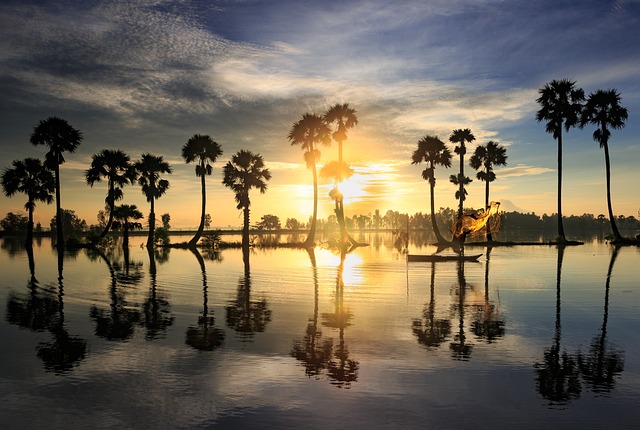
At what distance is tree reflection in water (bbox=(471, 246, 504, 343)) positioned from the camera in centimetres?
1280

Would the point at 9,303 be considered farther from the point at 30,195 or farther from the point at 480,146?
the point at 480,146

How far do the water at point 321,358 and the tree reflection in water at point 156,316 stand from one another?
109 mm

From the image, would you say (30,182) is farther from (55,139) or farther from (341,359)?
(341,359)

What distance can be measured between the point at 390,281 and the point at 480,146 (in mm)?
58311

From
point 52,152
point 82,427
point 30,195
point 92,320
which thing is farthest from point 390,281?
point 30,195

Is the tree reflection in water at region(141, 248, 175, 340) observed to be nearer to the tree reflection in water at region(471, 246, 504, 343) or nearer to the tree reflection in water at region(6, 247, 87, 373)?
the tree reflection in water at region(6, 247, 87, 373)

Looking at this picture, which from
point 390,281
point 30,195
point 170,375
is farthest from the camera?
point 30,195

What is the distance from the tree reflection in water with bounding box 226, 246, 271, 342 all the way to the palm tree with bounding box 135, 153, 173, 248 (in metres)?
47.6

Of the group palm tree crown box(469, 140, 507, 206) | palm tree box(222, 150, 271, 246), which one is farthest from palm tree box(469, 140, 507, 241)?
palm tree box(222, 150, 271, 246)

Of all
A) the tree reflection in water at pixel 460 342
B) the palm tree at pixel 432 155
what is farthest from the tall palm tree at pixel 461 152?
the tree reflection in water at pixel 460 342

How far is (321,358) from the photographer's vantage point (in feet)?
34.9

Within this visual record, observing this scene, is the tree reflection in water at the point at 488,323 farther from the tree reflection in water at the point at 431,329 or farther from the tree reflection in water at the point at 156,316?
the tree reflection in water at the point at 156,316

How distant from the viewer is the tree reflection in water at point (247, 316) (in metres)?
13.3

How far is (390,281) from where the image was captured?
24.8m
